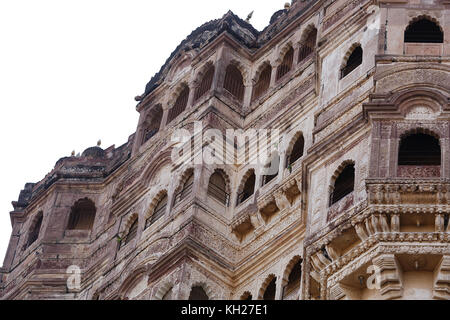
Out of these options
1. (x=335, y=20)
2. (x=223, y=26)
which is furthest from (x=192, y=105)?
(x=335, y=20)

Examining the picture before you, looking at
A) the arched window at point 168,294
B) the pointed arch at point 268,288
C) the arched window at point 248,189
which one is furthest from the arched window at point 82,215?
the pointed arch at point 268,288

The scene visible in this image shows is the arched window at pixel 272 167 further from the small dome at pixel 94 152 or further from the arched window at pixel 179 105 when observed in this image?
the small dome at pixel 94 152

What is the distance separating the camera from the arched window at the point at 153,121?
38.4m

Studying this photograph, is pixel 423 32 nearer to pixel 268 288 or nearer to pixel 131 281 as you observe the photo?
pixel 268 288

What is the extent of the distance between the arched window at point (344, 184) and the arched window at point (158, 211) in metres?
6.88

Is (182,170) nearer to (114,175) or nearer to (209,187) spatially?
(209,187)

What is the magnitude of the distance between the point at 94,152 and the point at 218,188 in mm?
8665

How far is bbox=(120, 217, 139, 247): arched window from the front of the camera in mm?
35250

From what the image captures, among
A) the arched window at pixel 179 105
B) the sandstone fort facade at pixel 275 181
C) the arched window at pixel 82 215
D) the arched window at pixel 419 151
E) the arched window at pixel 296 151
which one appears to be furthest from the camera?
the arched window at pixel 82 215

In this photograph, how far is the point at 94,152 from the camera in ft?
136

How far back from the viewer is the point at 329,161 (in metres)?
28.6

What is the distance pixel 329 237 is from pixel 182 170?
784cm

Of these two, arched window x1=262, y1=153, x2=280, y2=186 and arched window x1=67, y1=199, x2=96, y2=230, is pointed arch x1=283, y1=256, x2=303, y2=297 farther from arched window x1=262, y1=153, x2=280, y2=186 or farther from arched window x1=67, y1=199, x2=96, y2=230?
arched window x1=67, y1=199, x2=96, y2=230

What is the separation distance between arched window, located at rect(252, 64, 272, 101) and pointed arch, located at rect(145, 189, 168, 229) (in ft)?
11.4
